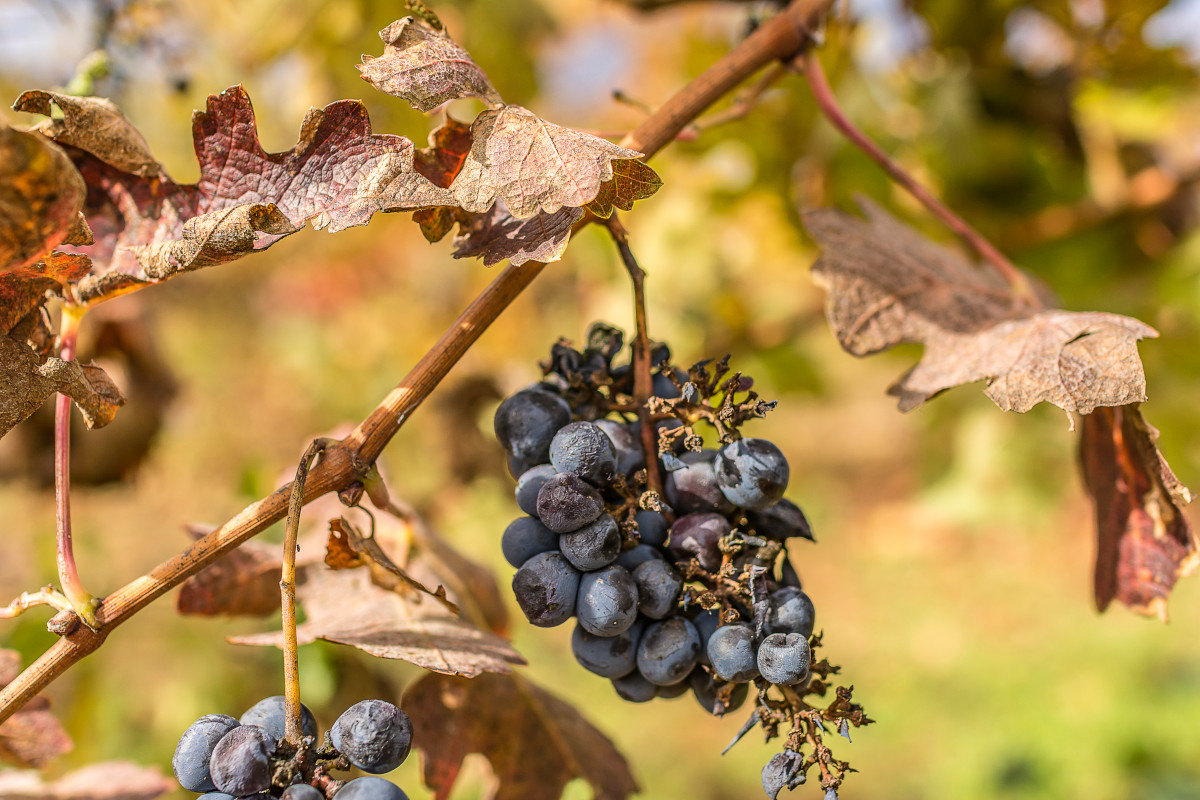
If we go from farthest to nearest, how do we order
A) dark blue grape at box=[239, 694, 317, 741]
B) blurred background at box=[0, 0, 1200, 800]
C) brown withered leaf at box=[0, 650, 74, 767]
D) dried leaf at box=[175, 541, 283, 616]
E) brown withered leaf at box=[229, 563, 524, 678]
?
blurred background at box=[0, 0, 1200, 800] → dried leaf at box=[175, 541, 283, 616] → brown withered leaf at box=[0, 650, 74, 767] → brown withered leaf at box=[229, 563, 524, 678] → dark blue grape at box=[239, 694, 317, 741]

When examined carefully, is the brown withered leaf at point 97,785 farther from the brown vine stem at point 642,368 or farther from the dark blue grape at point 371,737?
the brown vine stem at point 642,368

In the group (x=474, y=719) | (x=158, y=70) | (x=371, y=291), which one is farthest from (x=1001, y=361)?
(x=371, y=291)

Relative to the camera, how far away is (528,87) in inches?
68.2

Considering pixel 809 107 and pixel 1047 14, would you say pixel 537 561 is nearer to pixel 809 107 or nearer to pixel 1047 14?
pixel 809 107

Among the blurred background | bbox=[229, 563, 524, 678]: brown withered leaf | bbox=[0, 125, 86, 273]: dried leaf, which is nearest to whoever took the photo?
bbox=[0, 125, 86, 273]: dried leaf

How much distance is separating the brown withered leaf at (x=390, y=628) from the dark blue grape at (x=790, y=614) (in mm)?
241

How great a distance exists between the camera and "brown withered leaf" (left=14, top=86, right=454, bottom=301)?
2.06 ft

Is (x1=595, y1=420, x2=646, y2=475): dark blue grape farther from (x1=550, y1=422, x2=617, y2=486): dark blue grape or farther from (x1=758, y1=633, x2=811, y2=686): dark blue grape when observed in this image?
(x1=758, y1=633, x2=811, y2=686): dark blue grape

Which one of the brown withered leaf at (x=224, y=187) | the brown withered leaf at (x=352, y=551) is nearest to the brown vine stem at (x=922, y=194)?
the brown withered leaf at (x=224, y=187)

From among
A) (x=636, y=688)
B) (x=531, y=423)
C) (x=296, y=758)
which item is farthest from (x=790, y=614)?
(x=296, y=758)

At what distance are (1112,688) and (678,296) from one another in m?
3.12

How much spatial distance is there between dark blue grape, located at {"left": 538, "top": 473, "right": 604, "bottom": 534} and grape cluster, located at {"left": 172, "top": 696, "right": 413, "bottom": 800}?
0.18 meters

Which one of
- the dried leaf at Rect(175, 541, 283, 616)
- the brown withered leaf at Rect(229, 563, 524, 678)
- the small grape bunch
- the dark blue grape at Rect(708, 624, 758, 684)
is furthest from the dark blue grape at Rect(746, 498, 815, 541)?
the dried leaf at Rect(175, 541, 283, 616)

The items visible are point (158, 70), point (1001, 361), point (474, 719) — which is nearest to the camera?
point (1001, 361)
